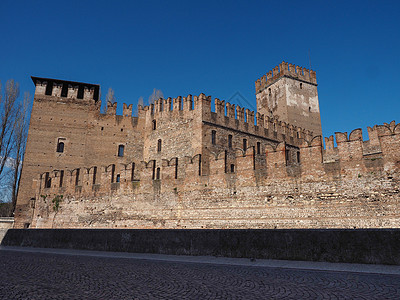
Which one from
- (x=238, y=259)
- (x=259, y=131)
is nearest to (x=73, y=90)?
(x=259, y=131)

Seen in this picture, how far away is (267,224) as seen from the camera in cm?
1355

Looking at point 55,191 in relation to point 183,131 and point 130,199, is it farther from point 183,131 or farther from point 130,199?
Result: point 183,131

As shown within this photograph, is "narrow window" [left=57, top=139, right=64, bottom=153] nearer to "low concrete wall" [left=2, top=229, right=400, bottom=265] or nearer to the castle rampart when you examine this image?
the castle rampart

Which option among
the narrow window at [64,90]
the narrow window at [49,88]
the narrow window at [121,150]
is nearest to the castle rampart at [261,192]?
the narrow window at [121,150]

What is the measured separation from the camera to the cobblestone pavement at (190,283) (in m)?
4.19

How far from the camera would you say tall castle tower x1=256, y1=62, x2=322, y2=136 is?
3102 cm

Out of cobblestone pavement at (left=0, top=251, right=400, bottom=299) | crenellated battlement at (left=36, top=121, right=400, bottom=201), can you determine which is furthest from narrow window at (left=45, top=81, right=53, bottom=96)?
cobblestone pavement at (left=0, top=251, right=400, bottom=299)

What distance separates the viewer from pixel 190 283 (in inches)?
199

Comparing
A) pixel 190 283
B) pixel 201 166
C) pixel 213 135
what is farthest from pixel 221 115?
pixel 190 283

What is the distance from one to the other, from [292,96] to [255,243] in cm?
2585

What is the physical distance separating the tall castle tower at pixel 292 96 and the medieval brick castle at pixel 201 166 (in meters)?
0.12

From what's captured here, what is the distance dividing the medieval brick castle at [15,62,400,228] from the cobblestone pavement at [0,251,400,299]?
7053mm

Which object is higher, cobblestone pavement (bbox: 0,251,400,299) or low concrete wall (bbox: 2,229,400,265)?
low concrete wall (bbox: 2,229,400,265)

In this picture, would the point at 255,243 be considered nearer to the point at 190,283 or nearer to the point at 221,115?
the point at 190,283
